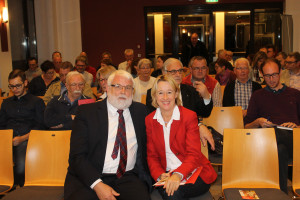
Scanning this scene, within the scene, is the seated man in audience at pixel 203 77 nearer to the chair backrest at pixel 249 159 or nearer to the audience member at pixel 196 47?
the chair backrest at pixel 249 159

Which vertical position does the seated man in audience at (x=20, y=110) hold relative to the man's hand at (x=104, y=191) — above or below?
above

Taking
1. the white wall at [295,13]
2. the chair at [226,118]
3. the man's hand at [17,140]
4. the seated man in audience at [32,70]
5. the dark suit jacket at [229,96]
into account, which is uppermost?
the white wall at [295,13]

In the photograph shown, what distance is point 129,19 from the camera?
35.6 ft

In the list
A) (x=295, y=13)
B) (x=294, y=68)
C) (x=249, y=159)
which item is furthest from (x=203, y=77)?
(x=295, y=13)

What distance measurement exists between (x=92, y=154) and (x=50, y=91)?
277cm

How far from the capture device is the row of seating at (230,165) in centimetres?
285

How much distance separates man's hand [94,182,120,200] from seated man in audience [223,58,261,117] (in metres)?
2.85

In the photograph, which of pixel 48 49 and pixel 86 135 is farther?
pixel 48 49

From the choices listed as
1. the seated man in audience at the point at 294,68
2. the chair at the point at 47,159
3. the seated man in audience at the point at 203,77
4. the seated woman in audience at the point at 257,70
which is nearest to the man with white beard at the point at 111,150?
the chair at the point at 47,159

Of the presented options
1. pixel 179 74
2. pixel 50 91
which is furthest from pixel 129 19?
pixel 179 74

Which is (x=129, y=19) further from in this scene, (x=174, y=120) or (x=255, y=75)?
(x=174, y=120)

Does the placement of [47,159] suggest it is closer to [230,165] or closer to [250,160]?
[230,165]

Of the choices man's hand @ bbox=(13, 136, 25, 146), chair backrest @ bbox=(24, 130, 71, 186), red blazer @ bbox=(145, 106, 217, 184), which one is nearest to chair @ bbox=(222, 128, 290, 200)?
red blazer @ bbox=(145, 106, 217, 184)

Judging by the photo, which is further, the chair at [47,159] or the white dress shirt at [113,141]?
the chair at [47,159]
